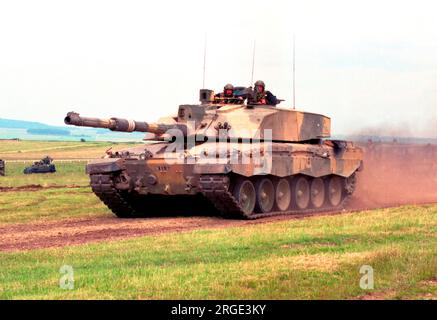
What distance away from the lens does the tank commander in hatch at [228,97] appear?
29406mm

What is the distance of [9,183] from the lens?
48031 millimetres

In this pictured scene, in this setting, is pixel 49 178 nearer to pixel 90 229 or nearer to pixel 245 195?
pixel 245 195

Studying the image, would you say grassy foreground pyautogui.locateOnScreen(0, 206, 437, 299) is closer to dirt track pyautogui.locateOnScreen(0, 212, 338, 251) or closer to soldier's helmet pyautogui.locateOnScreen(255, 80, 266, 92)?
dirt track pyautogui.locateOnScreen(0, 212, 338, 251)

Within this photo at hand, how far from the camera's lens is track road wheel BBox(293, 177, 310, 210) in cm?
2862

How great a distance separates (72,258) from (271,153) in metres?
10.7

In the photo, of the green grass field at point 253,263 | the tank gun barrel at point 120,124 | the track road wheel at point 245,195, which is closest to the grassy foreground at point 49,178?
the tank gun barrel at point 120,124

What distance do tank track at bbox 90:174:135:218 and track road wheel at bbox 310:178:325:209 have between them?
633cm

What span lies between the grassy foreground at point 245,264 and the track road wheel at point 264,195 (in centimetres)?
492

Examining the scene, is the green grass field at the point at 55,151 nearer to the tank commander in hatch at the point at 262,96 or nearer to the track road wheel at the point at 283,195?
the tank commander in hatch at the point at 262,96

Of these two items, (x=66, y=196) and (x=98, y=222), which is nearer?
(x=98, y=222)

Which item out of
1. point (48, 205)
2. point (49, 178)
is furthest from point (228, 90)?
point (49, 178)

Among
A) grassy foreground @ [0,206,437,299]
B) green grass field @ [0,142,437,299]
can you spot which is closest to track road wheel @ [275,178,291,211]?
green grass field @ [0,142,437,299]
